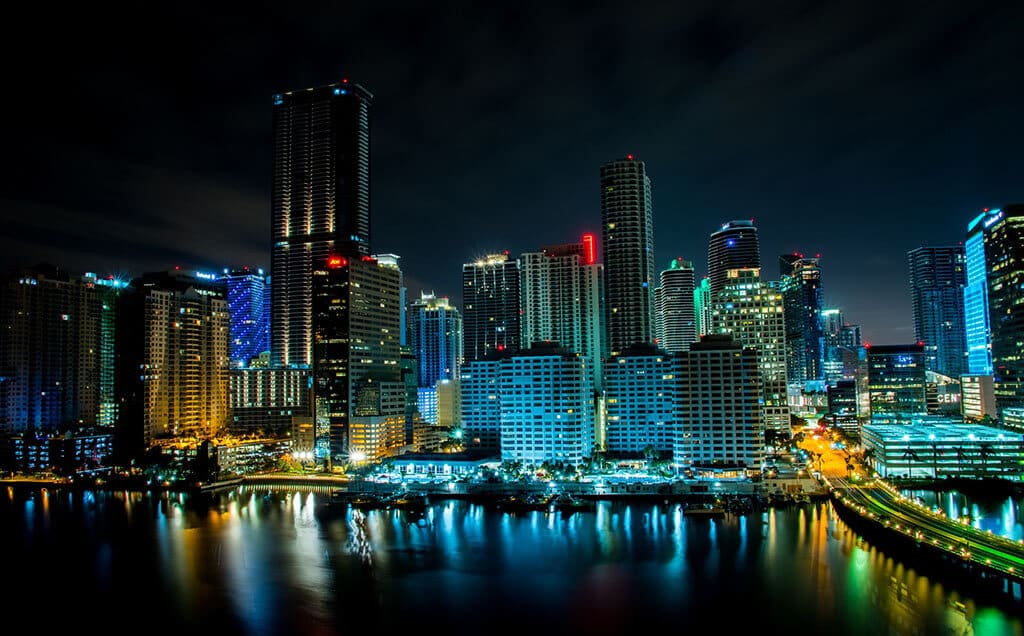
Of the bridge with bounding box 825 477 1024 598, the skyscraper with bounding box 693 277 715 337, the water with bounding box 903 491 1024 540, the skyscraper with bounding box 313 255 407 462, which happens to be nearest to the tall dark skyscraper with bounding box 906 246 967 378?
the skyscraper with bounding box 693 277 715 337

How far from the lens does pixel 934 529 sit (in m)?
36.5

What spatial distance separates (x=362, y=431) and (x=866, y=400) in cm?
6838

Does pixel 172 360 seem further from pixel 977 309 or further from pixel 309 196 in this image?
pixel 977 309

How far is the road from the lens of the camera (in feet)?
101

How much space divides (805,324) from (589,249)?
6393 centimetres

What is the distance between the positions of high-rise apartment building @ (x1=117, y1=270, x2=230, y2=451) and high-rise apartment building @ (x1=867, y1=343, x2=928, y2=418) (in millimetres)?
81663

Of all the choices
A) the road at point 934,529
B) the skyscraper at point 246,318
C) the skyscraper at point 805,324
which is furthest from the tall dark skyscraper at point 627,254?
the skyscraper at point 246,318

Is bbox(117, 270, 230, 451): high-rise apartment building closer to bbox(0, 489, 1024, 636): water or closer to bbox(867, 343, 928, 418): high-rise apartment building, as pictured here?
bbox(0, 489, 1024, 636): water

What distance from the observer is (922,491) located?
53.7m

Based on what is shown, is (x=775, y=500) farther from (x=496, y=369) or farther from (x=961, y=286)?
(x=961, y=286)

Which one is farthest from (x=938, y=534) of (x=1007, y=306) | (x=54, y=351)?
(x=54, y=351)

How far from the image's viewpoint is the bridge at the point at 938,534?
3012 cm

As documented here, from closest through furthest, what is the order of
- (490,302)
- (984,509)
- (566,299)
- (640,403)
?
1. (984,509)
2. (640,403)
3. (566,299)
4. (490,302)

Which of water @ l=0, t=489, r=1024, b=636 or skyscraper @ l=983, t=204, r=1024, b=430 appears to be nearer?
water @ l=0, t=489, r=1024, b=636
